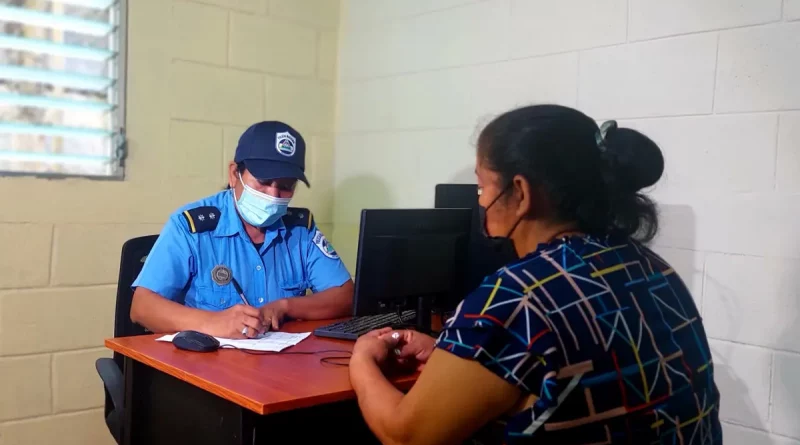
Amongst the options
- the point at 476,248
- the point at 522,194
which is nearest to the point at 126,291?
the point at 476,248

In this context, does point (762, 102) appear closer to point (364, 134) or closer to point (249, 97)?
point (364, 134)

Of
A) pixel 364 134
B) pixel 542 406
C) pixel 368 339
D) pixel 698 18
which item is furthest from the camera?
pixel 364 134

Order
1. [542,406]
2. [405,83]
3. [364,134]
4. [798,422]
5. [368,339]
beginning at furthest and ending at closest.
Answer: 1. [364,134]
2. [405,83]
3. [798,422]
4. [368,339]
5. [542,406]

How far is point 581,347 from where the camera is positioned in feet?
3.55

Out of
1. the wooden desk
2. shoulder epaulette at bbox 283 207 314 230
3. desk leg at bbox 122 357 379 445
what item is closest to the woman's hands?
the wooden desk

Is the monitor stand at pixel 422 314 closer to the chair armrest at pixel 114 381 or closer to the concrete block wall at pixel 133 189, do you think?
the chair armrest at pixel 114 381

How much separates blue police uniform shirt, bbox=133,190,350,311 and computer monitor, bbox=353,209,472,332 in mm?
492

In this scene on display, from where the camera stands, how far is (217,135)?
2.84 meters

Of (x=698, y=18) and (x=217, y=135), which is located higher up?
(x=698, y=18)

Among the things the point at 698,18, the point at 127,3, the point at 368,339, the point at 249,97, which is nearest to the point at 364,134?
the point at 249,97

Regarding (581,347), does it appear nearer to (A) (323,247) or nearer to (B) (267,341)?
(B) (267,341)

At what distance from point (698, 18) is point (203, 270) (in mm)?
1593

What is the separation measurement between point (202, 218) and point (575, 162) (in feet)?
4.18

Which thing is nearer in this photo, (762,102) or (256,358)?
(256,358)
